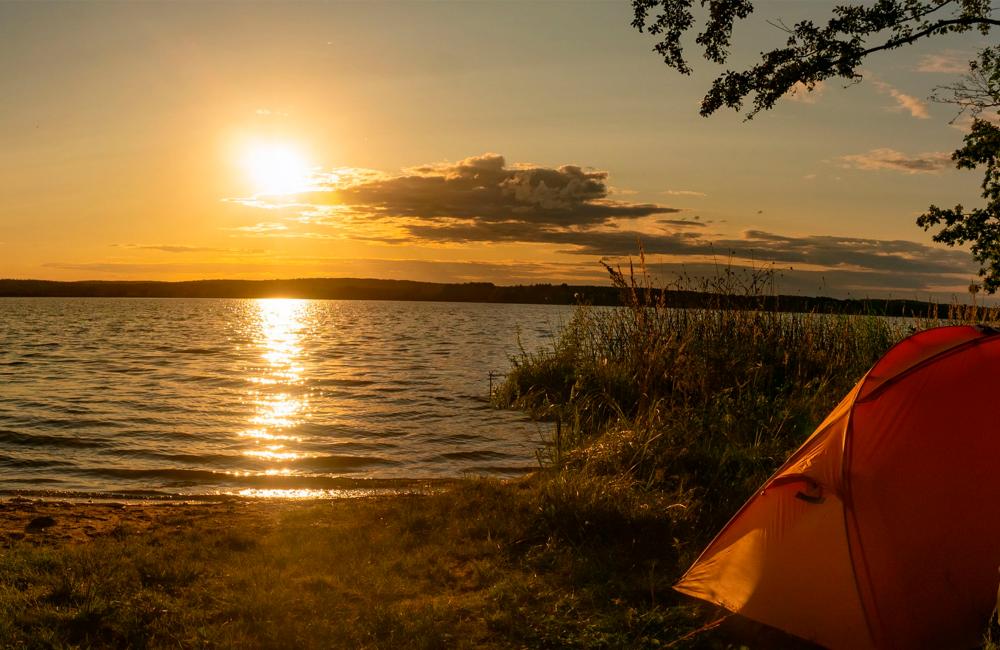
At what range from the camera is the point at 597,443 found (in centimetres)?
797

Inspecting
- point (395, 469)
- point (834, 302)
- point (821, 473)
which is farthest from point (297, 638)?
point (834, 302)

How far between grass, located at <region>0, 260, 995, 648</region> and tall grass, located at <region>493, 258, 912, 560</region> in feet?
0.11

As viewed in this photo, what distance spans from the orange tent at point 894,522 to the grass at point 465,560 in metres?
0.40

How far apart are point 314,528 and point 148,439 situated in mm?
7191

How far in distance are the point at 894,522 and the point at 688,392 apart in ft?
17.6

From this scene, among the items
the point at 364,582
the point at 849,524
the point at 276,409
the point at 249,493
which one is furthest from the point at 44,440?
the point at 849,524

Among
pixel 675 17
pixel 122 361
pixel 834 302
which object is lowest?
pixel 122 361

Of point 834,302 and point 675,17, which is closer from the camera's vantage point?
point 675,17

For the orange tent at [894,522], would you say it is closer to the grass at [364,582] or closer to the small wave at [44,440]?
the grass at [364,582]

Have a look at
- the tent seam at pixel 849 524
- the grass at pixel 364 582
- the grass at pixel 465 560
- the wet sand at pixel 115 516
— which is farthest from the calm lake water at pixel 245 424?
the tent seam at pixel 849 524

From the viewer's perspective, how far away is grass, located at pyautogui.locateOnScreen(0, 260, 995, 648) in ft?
15.9

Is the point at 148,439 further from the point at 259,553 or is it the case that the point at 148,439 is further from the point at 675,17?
the point at 675,17

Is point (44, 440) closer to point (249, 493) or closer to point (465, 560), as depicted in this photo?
point (249, 493)

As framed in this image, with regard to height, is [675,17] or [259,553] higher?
[675,17]
